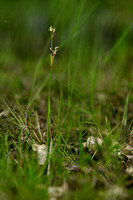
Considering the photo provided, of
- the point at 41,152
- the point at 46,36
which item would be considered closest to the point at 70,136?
the point at 41,152

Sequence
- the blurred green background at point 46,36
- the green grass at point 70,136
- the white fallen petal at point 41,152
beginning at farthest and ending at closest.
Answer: the blurred green background at point 46,36 < the white fallen petal at point 41,152 < the green grass at point 70,136

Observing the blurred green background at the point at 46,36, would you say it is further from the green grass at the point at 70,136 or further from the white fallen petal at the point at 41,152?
the white fallen petal at the point at 41,152

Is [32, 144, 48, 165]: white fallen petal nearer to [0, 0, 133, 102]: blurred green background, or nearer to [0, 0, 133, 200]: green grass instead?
[0, 0, 133, 200]: green grass

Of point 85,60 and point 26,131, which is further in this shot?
point 85,60

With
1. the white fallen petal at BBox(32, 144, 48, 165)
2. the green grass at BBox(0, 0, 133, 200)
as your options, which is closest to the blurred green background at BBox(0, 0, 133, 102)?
the green grass at BBox(0, 0, 133, 200)

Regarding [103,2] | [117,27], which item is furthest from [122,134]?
[103,2]

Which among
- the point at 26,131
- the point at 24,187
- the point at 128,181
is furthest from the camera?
the point at 26,131

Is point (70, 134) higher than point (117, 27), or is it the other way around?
point (117, 27)

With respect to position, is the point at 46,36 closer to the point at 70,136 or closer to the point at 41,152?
the point at 70,136

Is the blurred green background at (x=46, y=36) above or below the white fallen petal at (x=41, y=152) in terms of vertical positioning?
above

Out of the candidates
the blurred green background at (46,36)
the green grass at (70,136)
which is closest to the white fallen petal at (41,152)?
the green grass at (70,136)

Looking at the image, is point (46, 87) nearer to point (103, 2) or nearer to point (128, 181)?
point (128, 181)
